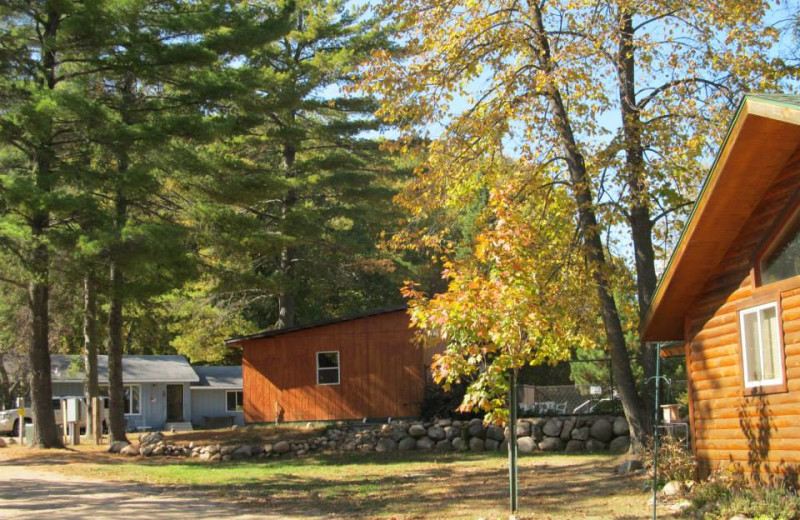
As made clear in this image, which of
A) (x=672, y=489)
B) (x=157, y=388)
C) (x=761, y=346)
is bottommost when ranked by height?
(x=672, y=489)

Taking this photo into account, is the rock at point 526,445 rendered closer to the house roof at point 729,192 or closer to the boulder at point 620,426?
the boulder at point 620,426

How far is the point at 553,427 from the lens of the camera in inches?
781

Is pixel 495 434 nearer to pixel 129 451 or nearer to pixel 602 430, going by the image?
pixel 602 430

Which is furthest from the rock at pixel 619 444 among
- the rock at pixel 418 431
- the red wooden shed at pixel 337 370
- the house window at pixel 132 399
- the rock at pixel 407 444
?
the house window at pixel 132 399

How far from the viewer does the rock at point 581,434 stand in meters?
19.4

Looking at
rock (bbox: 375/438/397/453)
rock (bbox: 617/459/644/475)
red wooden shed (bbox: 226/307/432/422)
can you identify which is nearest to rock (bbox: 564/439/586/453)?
rock (bbox: 375/438/397/453)

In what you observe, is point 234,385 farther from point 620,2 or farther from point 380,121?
point 620,2

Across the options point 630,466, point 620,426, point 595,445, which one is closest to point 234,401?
point 595,445

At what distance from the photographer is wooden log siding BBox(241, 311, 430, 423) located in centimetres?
2431

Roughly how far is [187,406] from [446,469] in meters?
27.4

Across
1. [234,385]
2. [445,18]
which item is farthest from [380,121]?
[234,385]

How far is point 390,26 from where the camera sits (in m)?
28.2

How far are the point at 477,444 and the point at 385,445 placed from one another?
2.56 metres

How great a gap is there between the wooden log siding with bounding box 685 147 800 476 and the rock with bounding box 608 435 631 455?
712 centimetres
